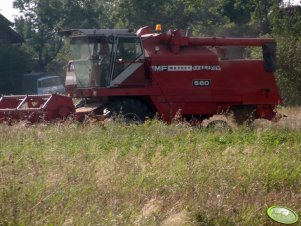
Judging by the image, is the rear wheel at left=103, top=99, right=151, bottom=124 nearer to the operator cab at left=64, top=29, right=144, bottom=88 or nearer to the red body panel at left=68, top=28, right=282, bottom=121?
the red body panel at left=68, top=28, right=282, bottom=121

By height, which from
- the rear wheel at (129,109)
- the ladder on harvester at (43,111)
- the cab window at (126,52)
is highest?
→ the cab window at (126,52)

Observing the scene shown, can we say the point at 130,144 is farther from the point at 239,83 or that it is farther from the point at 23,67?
the point at 23,67

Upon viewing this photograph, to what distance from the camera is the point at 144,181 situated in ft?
30.7

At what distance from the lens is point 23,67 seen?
45.7m

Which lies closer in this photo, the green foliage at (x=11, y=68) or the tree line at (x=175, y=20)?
the tree line at (x=175, y=20)

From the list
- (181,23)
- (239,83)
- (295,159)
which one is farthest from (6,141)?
(181,23)

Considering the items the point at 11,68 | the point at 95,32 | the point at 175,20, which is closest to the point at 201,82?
the point at 95,32

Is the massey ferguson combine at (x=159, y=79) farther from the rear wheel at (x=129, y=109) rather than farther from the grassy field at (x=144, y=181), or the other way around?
the grassy field at (x=144, y=181)

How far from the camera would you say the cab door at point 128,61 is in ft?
64.5

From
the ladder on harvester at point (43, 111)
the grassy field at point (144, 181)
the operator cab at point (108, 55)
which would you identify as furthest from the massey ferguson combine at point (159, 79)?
the grassy field at point (144, 181)

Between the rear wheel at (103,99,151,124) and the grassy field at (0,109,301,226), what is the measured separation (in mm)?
5732

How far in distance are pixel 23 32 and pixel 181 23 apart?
1497 cm

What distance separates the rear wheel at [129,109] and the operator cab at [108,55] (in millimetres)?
571

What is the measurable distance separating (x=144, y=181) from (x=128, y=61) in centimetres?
1062
